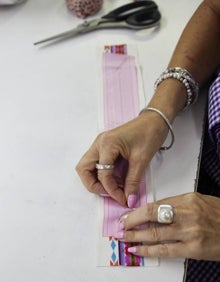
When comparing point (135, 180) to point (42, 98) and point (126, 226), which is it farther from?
point (42, 98)

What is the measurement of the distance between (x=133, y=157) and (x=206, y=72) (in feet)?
0.89

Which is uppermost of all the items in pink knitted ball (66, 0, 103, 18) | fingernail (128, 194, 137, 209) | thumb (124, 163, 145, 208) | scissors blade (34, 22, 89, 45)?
→ pink knitted ball (66, 0, 103, 18)

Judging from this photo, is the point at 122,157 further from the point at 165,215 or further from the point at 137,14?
the point at 137,14

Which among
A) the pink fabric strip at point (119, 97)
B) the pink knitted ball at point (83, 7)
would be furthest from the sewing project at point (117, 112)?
the pink knitted ball at point (83, 7)

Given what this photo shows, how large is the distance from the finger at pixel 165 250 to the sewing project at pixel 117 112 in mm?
13

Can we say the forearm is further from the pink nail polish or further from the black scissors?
the pink nail polish

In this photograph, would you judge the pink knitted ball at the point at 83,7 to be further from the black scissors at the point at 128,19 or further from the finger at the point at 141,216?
the finger at the point at 141,216

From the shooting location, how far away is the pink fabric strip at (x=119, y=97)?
2.05 feet

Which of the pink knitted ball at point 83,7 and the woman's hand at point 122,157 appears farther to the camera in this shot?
the pink knitted ball at point 83,7

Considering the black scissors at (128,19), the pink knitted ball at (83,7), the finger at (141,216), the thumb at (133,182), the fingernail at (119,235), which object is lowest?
the fingernail at (119,235)

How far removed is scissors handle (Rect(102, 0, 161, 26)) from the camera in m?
0.89

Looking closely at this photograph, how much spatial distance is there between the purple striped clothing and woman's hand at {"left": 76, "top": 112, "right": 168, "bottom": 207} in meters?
0.09

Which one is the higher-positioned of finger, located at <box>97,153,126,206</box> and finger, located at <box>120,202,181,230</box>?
finger, located at <box>97,153,126,206</box>

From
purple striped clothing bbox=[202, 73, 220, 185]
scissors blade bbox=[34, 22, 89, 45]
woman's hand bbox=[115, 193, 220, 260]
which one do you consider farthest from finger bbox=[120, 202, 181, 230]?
scissors blade bbox=[34, 22, 89, 45]
